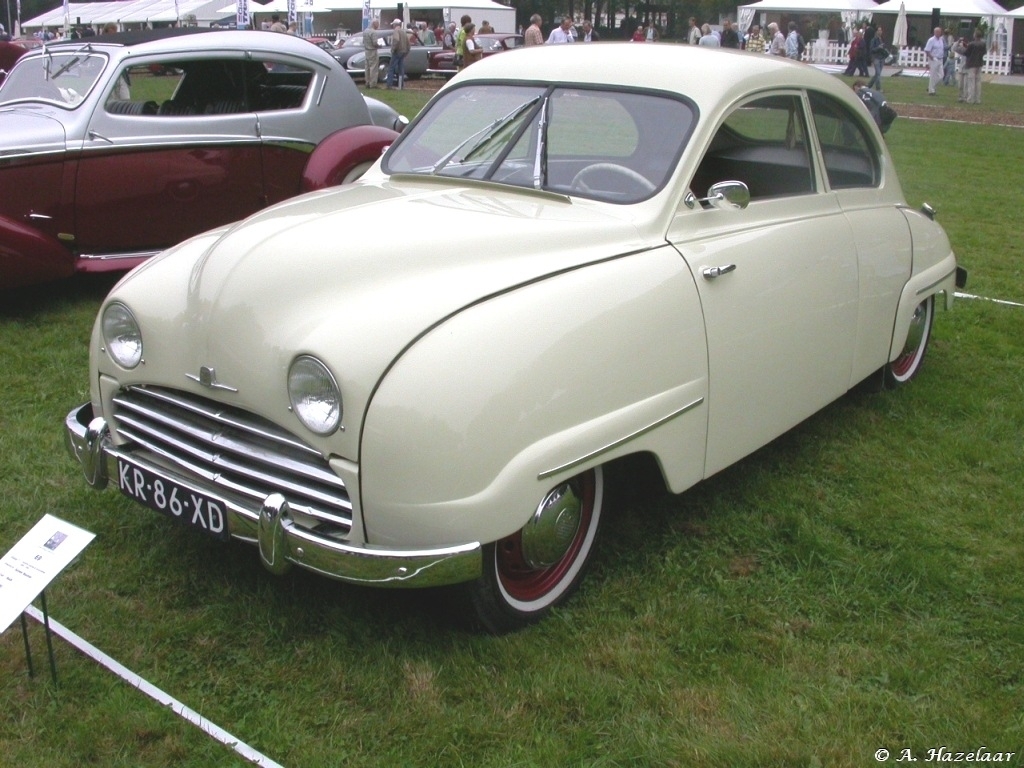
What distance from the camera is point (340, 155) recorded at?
7.10 m

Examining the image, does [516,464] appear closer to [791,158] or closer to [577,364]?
[577,364]

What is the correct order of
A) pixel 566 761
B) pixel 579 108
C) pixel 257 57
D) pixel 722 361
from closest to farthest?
pixel 566 761, pixel 722 361, pixel 579 108, pixel 257 57

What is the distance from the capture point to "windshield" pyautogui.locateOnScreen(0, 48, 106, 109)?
22.2 ft

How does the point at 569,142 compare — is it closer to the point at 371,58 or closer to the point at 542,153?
the point at 542,153

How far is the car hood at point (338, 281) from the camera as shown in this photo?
282 cm

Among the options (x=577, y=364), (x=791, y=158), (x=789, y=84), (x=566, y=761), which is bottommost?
(x=566, y=761)

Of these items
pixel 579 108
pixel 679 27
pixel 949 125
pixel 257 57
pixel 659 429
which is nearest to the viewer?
pixel 659 429

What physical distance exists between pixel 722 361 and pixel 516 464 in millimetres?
1067

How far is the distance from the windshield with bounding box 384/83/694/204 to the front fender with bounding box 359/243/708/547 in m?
0.55

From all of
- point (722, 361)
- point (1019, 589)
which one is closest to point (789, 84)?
point (722, 361)

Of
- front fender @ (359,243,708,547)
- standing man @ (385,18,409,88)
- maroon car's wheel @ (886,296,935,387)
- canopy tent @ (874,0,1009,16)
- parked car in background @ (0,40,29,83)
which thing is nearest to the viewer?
front fender @ (359,243,708,547)

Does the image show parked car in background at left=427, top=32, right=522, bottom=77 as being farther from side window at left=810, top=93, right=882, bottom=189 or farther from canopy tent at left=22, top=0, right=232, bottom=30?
side window at left=810, top=93, right=882, bottom=189

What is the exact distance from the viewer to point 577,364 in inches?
118

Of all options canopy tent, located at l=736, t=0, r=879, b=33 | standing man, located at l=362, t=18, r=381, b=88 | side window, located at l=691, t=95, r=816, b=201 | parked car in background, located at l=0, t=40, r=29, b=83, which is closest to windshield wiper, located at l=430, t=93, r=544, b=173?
side window, located at l=691, t=95, r=816, b=201
